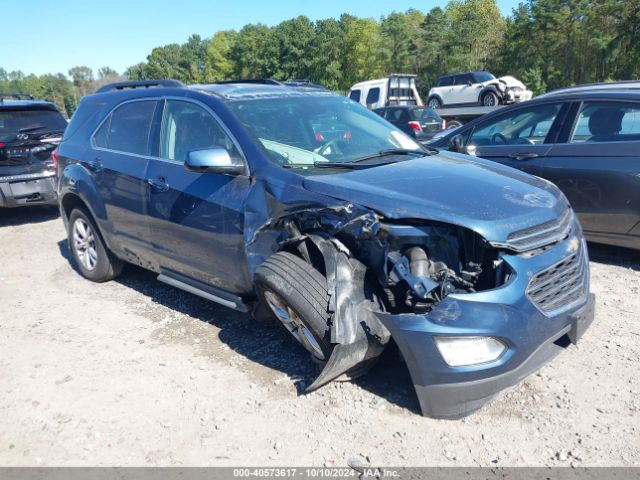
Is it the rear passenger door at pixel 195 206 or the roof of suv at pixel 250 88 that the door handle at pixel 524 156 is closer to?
the roof of suv at pixel 250 88

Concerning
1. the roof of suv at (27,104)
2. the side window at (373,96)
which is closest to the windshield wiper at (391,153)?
the roof of suv at (27,104)

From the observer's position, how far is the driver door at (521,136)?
5.50 meters

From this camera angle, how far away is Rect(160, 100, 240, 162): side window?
384cm

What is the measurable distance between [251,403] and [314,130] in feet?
6.59

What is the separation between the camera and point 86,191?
5.03 m

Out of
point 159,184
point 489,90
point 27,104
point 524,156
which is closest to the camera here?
point 159,184

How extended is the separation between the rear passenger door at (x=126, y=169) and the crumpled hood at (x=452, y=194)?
1.85 meters

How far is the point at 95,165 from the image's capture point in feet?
16.1

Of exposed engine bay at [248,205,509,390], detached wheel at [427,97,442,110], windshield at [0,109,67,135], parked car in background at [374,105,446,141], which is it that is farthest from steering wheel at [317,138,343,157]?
detached wheel at [427,97,442,110]

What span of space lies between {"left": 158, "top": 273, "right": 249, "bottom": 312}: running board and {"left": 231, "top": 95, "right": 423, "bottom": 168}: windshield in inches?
40.8

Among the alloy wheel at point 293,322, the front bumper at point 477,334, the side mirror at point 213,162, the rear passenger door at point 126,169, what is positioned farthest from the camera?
the rear passenger door at point 126,169

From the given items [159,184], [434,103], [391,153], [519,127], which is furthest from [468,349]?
[434,103]

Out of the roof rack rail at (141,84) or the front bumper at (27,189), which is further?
the front bumper at (27,189)

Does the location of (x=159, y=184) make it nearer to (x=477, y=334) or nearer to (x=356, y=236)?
(x=356, y=236)
